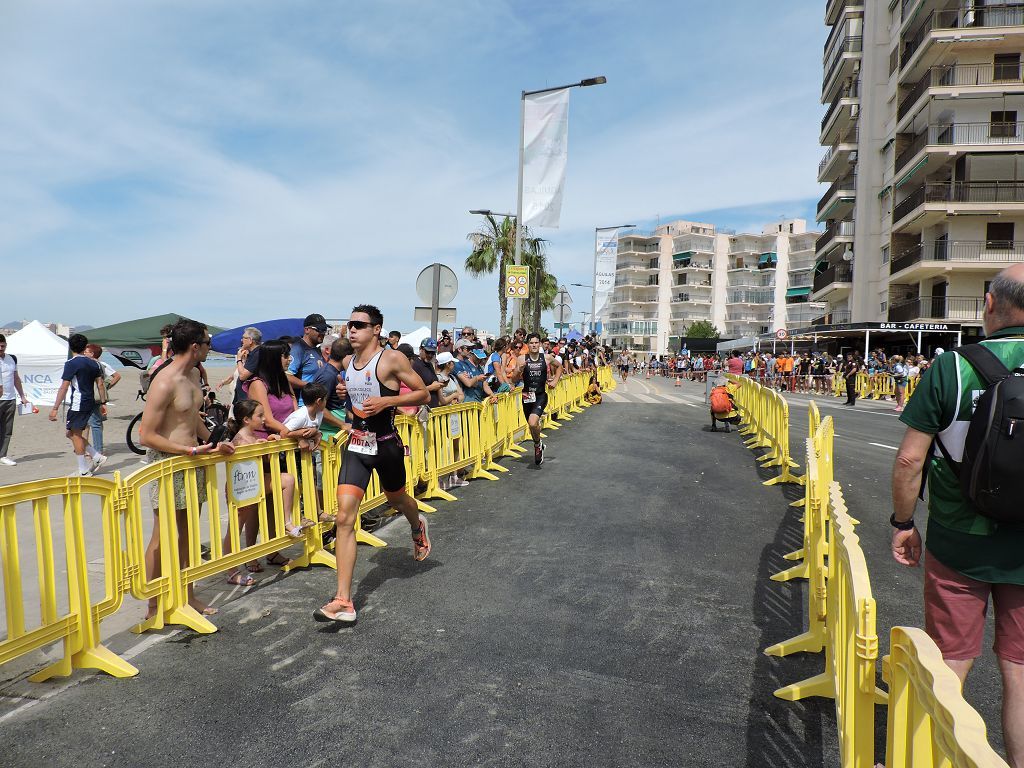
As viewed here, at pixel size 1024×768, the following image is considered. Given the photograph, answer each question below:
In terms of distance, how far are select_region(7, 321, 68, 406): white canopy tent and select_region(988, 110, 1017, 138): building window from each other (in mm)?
41960

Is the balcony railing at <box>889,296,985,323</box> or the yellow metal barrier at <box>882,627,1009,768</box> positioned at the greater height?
the balcony railing at <box>889,296,985,323</box>

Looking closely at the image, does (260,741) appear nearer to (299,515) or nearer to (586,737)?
(586,737)

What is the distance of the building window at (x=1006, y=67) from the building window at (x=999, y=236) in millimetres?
7342

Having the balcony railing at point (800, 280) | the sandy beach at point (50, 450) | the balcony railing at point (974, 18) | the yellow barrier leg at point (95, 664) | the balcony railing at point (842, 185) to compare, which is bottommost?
the sandy beach at point (50, 450)

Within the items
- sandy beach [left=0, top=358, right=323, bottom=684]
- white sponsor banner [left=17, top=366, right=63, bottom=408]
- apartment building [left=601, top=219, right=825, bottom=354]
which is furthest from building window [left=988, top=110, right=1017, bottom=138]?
apartment building [left=601, top=219, right=825, bottom=354]

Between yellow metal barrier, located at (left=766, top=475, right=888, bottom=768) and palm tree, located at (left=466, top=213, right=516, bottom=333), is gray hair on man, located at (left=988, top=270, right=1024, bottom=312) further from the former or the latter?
palm tree, located at (left=466, top=213, right=516, bottom=333)

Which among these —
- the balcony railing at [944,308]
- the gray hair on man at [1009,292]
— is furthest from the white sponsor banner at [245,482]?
the balcony railing at [944,308]

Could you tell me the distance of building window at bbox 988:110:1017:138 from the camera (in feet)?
111

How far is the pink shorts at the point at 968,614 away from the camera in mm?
2488

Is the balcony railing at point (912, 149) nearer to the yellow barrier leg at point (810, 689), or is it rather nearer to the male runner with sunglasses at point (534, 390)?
the male runner with sunglasses at point (534, 390)

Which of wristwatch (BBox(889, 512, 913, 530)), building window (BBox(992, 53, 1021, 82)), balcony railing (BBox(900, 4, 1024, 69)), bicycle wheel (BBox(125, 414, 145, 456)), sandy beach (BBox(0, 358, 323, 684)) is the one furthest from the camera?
building window (BBox(992, 53, 1021, 82))

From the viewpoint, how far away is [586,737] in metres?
3.03

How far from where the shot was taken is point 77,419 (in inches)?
354

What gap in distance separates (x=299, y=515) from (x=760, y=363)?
3742cm
